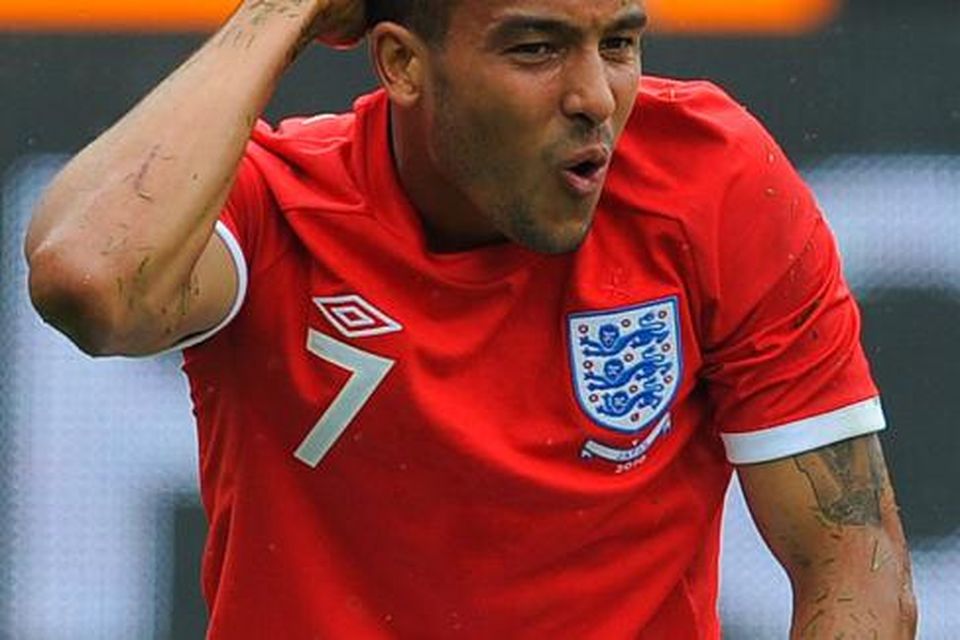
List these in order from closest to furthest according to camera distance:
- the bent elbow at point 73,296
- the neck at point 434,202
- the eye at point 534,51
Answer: the bent elbow at point 73,296 → the eye at point 534,51 → the neck at point 434,202

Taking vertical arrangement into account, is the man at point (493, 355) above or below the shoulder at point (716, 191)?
below

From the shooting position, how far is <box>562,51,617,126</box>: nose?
339cm

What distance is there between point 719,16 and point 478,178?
2.46m

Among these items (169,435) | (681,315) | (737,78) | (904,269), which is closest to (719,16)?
(737,78)

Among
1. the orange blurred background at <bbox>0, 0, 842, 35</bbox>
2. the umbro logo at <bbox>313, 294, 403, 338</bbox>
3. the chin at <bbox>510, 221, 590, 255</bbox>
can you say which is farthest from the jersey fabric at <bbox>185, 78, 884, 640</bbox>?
the orange blurred background at <bbox>0, 0, 842, 35</bbox>

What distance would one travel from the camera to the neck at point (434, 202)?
366cm

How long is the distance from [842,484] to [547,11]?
0.82 metres

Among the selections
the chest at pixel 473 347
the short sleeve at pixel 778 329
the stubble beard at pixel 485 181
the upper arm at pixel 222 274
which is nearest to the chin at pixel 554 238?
Answer: the stubble beard at pixel 485 181

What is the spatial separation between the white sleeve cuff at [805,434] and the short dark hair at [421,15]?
73 cm

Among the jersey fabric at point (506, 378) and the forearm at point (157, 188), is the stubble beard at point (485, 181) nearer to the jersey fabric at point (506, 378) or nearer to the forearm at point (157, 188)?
the jersey fabric at point (506, 378)

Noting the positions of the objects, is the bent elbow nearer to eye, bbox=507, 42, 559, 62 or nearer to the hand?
the hand

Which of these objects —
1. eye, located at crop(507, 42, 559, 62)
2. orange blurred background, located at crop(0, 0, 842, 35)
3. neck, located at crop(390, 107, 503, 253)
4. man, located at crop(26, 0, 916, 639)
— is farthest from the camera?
orange blurred background, located at crop(0, 0, 842, 35)

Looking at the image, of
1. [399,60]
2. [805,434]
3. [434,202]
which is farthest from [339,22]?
[805,434]

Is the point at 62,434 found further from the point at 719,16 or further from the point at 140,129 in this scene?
the point at 140,129
